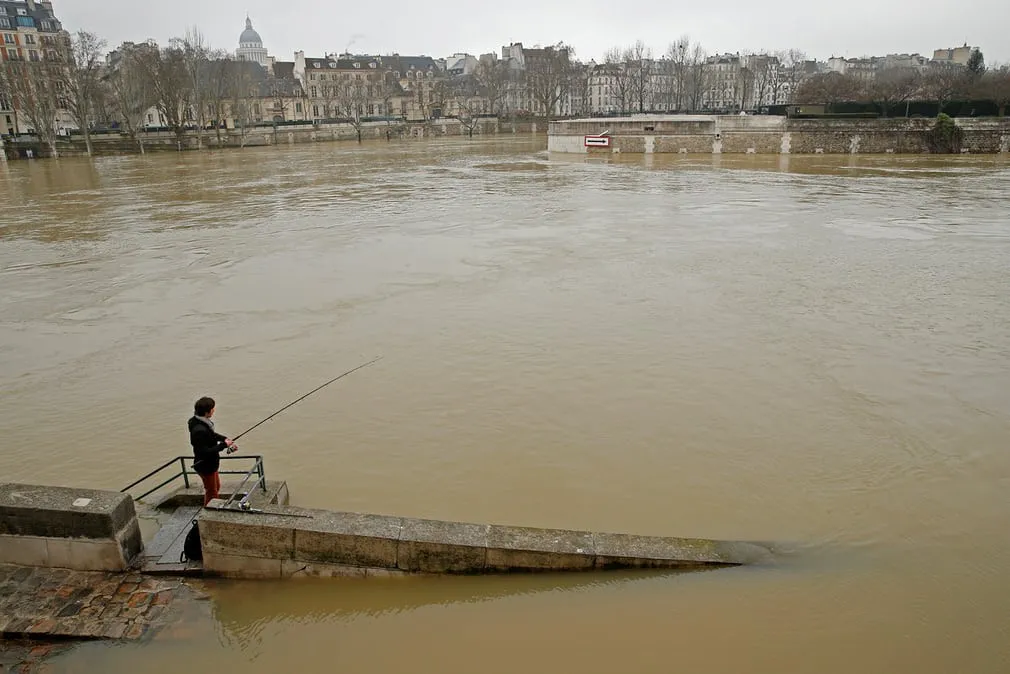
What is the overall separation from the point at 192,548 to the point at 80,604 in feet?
2.67

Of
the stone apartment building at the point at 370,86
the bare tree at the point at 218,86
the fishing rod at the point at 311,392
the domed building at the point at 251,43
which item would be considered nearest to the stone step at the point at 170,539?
the fishing rod at the point at 311,392

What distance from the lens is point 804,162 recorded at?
43.0 m

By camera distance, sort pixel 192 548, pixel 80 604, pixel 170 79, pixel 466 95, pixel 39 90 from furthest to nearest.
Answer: pixel 466 95 → pixel 170 79 → pixel 39 90 → pixel 192 548 → pixel 80 604

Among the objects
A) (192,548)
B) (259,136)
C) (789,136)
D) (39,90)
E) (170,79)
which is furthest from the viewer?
(259,136)

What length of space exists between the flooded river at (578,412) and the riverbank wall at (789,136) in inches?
1137

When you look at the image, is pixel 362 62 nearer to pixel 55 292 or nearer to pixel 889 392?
pixel 55 292

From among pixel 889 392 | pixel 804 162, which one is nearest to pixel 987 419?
pixel 889 392

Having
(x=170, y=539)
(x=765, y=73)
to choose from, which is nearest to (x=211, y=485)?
(x=170, y=539)

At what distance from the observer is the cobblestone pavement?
4891 millimetres

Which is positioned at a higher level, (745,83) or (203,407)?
(745,83)

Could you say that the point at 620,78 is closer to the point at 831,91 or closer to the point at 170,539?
the point at 831,91

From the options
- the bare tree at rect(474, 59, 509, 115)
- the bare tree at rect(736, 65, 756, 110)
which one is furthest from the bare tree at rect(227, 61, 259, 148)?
the bare tree at rect(736, 65, 756, 110)

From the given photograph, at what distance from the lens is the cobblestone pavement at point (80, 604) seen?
4.89m

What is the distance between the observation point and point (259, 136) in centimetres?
7462
